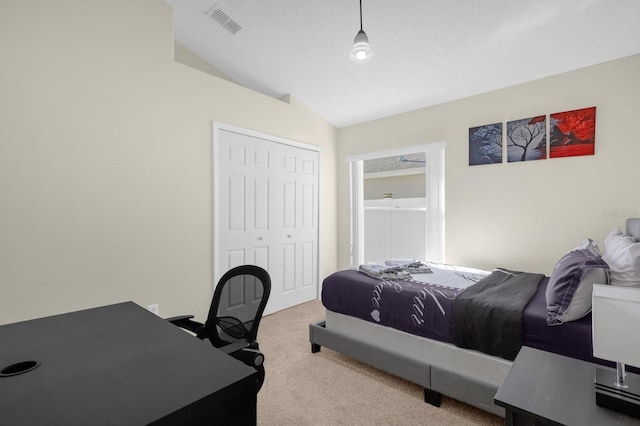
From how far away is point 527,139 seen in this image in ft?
9.96

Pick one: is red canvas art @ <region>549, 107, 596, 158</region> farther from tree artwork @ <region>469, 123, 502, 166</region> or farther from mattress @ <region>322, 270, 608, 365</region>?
mattress @ <region>322, 270, 608, 365</region>

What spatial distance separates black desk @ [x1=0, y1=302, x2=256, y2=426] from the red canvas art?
3332mm

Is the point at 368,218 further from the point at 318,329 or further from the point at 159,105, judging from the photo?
the point at 159,105

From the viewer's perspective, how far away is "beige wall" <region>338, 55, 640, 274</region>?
2605 mm

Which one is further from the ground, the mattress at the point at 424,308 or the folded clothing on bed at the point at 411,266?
the folded clothing on bed at the point at 411,266

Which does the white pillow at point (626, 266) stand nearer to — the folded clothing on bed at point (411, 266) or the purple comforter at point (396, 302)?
the purple comforter at point (396, 302)

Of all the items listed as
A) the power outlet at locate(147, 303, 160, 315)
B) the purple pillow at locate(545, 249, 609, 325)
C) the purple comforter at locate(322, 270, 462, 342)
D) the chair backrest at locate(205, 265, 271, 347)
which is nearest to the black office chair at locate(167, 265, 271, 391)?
the chair backrest at locate(205, 265, 271, 347)

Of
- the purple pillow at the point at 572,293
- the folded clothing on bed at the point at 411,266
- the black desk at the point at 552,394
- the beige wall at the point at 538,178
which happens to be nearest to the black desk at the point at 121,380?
the black desk at the point at 552,394

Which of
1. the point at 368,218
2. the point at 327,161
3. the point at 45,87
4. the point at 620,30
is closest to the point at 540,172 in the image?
the point at 620,30

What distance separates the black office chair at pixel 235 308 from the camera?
1.62m

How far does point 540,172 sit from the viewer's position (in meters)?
2.98

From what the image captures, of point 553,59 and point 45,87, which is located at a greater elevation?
point 553,59

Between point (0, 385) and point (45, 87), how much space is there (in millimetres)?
2161

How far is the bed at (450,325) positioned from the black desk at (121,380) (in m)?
1.43
